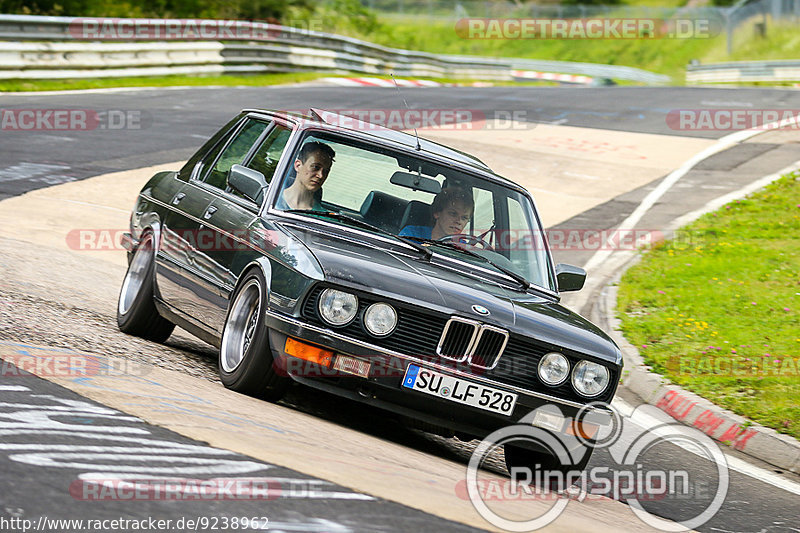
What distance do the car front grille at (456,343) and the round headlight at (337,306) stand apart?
0.03 meters

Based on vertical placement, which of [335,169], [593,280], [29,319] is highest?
[335,169]

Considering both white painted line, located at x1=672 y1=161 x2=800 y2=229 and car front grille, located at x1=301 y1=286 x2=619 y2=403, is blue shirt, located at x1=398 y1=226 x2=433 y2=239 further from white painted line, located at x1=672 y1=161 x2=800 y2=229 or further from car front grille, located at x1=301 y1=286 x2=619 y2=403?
white painted line, located at x1=672 y1=161 x2=800 y2=229

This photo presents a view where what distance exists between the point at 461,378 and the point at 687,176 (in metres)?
14.5

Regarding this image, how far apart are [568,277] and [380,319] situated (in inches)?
82.3

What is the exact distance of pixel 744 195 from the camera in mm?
17359

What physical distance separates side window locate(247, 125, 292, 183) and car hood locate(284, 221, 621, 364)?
0.71m

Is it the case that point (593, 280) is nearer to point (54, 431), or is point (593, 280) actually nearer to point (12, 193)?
point (12, 193)

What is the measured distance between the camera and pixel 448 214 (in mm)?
6895

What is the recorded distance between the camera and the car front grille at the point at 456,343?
564 cm

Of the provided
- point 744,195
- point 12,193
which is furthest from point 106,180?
point 744,195

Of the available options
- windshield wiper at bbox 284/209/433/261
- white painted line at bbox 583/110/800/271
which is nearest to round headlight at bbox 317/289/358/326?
windshield wiper at bbox 284/209/433/261
